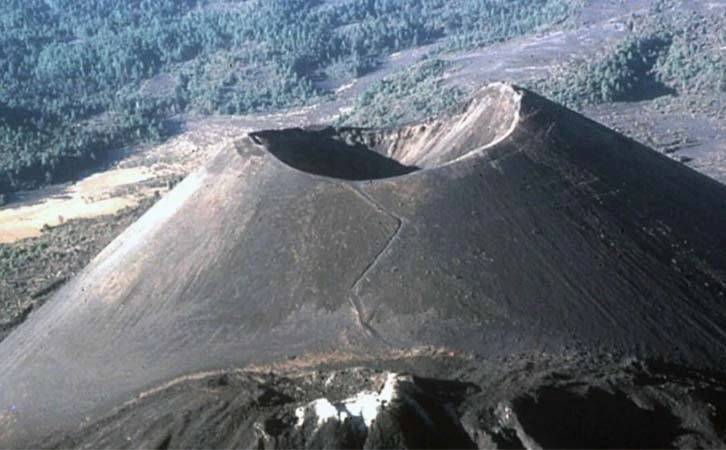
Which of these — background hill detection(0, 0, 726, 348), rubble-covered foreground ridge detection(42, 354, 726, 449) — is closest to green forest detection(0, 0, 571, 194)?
background hill detection(0, 0, 726, 348)

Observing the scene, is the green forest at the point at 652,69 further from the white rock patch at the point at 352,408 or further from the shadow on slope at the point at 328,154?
the white rock patch at the point at 352,408

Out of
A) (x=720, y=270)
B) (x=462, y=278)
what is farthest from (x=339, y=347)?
(x=720, y=270)

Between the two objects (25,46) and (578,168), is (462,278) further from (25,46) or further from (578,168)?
(25,46)

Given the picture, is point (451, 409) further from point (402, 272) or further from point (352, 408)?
point (402, 272)

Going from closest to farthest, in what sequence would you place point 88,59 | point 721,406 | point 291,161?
point 721,406, point 291,161, point 88,59

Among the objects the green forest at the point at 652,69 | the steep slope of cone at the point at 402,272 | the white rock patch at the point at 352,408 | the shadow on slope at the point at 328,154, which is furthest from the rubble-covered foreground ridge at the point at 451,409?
the green forest at the point at 652,69

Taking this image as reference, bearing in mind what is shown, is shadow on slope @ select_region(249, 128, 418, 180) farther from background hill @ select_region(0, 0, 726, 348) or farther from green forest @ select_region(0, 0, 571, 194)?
green forest @ select_region(0, 0, 571, 194)

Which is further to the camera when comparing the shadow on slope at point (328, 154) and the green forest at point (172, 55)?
the green forest at point (172, 55)
